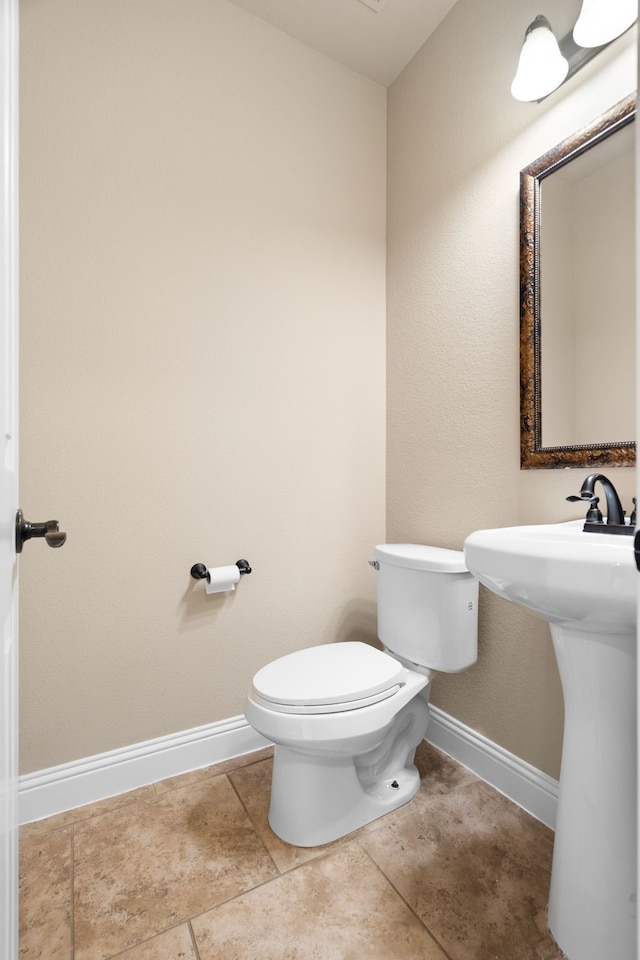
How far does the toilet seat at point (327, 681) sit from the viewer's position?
3.85 feet

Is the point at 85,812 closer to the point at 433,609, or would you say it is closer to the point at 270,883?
the point at 270,883

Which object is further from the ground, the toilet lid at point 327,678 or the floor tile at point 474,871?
the toilet lid at point 327,678

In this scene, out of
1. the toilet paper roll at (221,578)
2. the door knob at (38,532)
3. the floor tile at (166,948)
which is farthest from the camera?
the toilet paper roll at (221,578)

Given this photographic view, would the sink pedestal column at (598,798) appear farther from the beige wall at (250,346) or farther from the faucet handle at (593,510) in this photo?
the beige wall at (250,346)

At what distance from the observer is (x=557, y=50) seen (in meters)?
1.25

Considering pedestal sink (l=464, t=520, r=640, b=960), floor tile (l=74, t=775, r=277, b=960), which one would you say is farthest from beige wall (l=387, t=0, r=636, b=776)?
floor tile (l=74, t=775, r=277, b=960)

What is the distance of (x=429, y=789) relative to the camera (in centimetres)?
147

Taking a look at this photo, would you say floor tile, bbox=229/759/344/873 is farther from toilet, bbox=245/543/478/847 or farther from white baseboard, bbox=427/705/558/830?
white baseboard, bbox=427/705/558/830

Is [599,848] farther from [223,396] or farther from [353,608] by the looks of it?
[223,396]

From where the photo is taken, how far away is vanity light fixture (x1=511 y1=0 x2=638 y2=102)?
113cm

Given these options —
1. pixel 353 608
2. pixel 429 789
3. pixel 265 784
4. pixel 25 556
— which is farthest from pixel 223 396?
pixel 429 789

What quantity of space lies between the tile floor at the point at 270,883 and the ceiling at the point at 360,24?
8.46 ft

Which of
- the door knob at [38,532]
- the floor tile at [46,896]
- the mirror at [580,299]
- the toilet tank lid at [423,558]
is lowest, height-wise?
the floor tile at [46,896]

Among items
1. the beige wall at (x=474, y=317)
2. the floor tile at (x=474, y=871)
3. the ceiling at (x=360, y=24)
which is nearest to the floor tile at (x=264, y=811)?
the floor tile at (x=474, y=871)
